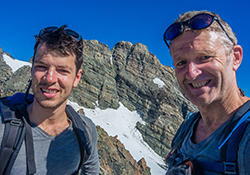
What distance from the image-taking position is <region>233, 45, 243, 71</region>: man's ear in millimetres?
2732

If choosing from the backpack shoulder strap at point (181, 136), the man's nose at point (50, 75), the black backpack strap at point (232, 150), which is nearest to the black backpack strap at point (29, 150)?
the man's nose at point (50, 75)

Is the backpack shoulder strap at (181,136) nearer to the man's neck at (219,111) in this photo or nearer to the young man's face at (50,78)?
the man's neck at (219,111)

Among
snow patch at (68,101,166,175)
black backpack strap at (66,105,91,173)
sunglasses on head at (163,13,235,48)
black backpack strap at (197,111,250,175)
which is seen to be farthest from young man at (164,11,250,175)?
snow patch at (68,101,166,175)

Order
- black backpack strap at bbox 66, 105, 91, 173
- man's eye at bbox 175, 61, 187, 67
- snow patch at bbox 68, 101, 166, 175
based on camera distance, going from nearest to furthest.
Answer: man's eye at bbox 175, 61, 187, 67, black backpack strap at bbox 66, 105, 91, 173, snow patch at bbox 68, 101, 166, 175

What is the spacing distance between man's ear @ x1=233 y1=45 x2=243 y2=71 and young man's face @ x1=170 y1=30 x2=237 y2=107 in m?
0.09

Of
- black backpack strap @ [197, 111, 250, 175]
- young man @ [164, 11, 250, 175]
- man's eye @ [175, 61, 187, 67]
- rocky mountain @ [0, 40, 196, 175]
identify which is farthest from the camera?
rocky mountain @ [0, 40, 196, 175]

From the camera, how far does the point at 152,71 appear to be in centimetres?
8481

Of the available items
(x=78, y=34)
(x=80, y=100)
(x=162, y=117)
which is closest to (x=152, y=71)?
(x=162, y=117)

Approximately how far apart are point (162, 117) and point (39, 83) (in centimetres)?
7067

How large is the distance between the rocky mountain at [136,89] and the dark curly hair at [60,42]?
59129mm

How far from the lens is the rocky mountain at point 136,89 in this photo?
66.6 m

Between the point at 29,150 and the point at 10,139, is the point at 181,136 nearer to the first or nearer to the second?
the point at 29,150

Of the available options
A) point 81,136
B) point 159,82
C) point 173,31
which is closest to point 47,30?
point 81,136

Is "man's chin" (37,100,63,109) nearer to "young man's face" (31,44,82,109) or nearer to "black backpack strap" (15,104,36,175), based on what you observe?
"young man's face" (31,44,82,109)
